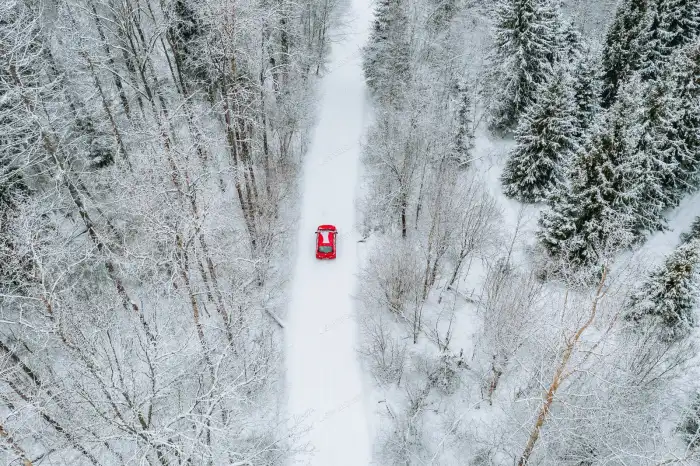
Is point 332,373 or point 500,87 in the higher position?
point 500,87

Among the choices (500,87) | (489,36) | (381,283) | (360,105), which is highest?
(489,36)

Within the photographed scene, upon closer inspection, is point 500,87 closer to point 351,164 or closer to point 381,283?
point 351,164

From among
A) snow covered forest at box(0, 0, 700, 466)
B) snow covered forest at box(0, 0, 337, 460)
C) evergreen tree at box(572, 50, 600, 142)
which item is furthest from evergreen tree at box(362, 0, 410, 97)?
evergreen tree at box(572, 50, 600, 142)

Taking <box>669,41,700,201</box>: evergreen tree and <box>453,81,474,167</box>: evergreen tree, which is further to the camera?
<box>453,81,474,167</box>: evergreen tree

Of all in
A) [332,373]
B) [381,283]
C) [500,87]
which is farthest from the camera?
[500,87]

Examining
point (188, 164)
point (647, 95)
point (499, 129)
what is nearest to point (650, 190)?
point (647, 95)

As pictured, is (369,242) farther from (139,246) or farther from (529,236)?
(139,246)

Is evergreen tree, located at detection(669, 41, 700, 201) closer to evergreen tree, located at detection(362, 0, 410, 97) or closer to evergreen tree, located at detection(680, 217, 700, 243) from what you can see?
evergreen tree, located at detection(680, 217, 700, 243)
